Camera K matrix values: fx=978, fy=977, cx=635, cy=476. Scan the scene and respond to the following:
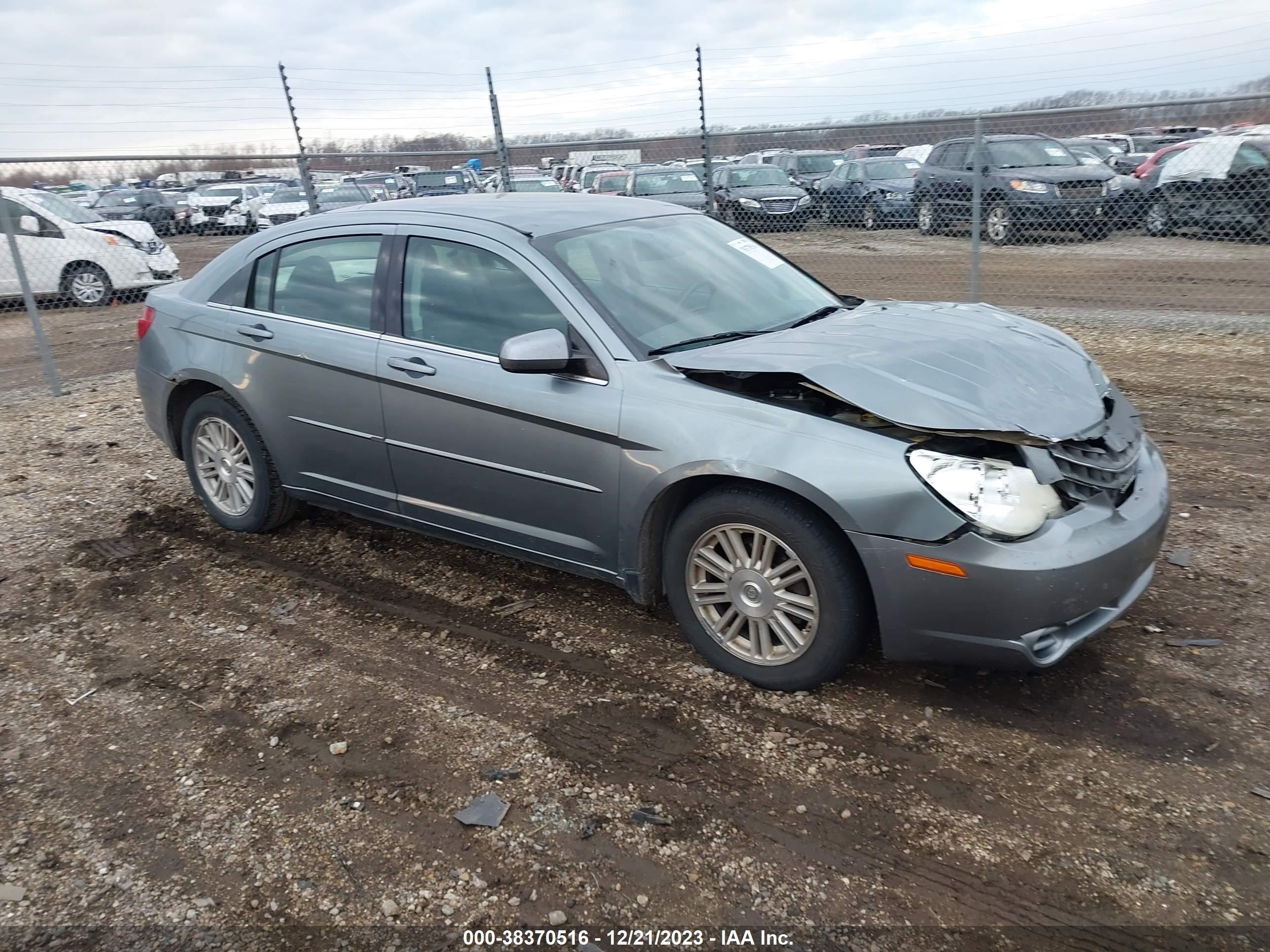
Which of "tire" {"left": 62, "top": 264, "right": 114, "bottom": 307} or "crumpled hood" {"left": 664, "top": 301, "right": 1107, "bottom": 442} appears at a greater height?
"crumpled hood" {"left": 664, "top": 301, "right": 1107, "bottom": 442}

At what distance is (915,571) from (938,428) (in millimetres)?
460

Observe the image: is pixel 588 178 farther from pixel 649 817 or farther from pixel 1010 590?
pixel 649 817

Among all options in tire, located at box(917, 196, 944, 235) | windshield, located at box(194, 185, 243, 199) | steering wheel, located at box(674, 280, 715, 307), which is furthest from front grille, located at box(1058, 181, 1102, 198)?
windshield, located at box(194, 185, 243, 199)

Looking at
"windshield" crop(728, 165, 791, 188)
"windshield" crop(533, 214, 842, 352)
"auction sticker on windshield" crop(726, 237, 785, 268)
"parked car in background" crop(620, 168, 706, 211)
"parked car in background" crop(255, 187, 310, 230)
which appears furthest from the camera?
"parked car in background" crop(255, 187, 310, 230)

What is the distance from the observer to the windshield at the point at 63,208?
580 inches

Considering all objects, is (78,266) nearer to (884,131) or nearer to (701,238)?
(884,131)

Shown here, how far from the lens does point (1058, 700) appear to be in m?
3.42

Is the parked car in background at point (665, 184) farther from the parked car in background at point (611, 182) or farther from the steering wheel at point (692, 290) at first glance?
the steering wheel at point (692, 290)

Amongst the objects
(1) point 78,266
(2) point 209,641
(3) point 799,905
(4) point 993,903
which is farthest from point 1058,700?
(1) point 78,266

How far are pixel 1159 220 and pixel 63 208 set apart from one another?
1622 centimetres

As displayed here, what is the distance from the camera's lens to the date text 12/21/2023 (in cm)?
248

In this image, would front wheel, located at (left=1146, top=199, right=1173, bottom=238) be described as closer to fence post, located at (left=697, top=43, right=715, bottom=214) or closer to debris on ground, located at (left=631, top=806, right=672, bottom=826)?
fence post, located at (left=697, top=43, right=715, bottom=214)

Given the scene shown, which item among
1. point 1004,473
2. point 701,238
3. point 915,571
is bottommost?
point 915,571

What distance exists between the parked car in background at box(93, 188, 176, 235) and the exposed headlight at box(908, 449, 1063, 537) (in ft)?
75.1
